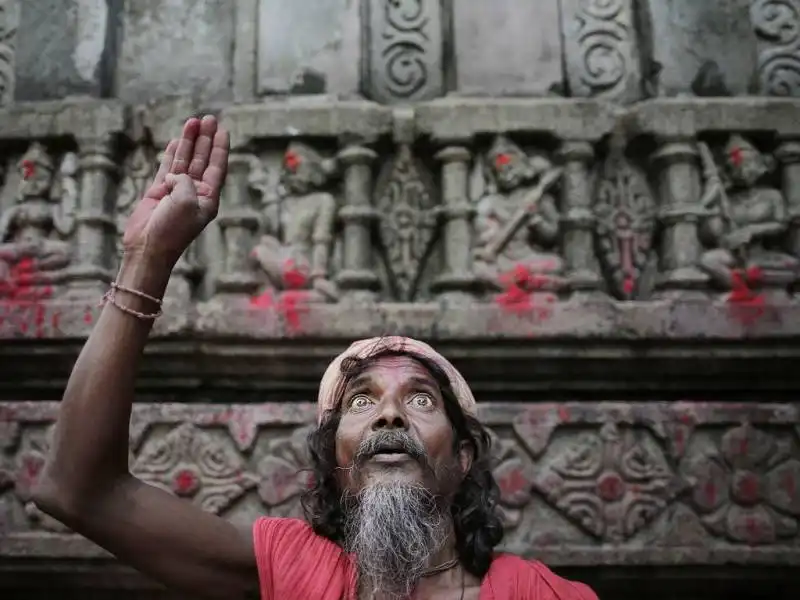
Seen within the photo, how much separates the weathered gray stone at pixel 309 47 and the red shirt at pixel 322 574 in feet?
7.71

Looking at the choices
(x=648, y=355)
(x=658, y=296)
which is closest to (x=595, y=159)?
(x=658, y=296)

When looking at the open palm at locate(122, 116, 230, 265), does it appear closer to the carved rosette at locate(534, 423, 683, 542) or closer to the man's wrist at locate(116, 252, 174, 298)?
the man's wrist at locate(116, 252, 174, 298)

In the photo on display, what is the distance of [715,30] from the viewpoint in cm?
411

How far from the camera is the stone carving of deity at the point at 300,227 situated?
363 centimetres

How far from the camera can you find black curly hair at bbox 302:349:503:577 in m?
2.39

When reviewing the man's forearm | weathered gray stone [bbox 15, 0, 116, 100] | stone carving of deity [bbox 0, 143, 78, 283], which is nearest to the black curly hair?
the man's forearm

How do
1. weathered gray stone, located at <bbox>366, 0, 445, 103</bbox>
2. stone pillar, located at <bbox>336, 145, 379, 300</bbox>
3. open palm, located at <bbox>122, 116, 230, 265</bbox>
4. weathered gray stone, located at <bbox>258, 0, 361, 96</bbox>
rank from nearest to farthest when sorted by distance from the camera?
open palm, located at <bbox>122, 116, 230, 265</bbox>, stone pillar, located at <bbox>336, 145, 379, 300</bbox>, weathered gray stone, located at <bbox>258, 0, 361, 96</bbox>, weathered gray stone, located at <bbox>366, 0, 445, 103</bbox>

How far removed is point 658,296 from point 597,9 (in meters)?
1.57

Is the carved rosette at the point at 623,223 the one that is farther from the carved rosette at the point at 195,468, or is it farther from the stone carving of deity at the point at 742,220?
the carved rosette at the point at 195,468

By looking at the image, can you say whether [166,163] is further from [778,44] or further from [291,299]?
[778,44]

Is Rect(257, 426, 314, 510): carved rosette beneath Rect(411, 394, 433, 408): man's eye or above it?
beneath

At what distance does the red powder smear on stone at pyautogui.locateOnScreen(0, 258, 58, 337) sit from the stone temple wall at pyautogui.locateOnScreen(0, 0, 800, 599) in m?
0.01

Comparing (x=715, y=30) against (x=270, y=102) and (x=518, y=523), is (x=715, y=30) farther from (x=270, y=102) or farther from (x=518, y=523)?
(x=518, y=523)

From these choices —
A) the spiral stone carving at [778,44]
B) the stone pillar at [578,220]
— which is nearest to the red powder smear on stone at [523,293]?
the stone pillar at [578,220]
